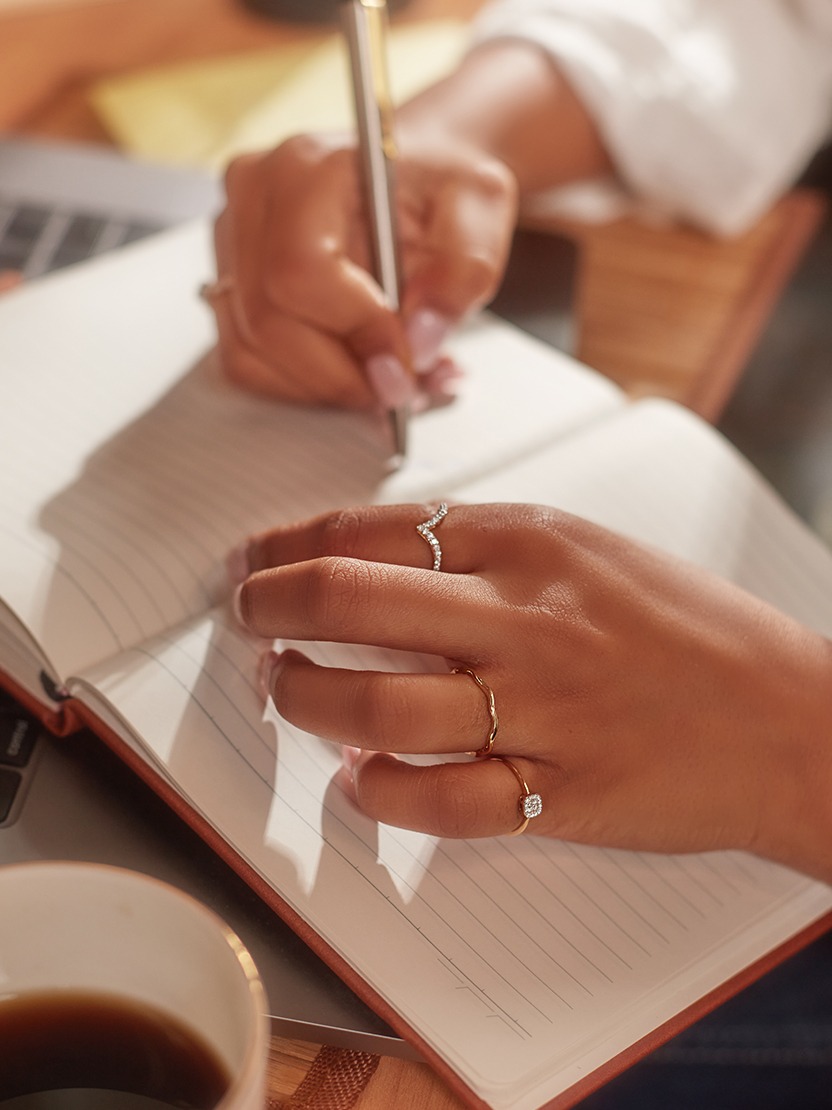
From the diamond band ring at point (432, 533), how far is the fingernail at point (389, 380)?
130 mm

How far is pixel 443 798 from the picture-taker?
0.39 metres

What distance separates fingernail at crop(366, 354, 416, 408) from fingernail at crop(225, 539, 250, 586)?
13 centimetres

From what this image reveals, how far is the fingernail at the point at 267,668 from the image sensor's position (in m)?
0.43

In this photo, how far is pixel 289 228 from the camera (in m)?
0.60

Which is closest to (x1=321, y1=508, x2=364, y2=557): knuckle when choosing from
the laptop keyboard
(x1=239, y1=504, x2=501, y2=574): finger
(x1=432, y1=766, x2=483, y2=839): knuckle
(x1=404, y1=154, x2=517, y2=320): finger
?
(x1=239, y1=504, x2=501, y2=574): finger

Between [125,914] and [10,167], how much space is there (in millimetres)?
695

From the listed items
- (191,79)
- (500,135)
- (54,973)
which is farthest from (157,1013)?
(191,79)

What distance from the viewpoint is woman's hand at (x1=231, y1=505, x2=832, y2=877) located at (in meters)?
0.39

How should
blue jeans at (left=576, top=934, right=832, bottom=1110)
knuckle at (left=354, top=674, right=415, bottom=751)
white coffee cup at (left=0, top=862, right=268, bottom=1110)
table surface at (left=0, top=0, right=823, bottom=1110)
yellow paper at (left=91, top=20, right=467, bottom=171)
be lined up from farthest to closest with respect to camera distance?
yellow paper at (left=91, top=20, right=467, bottom=171) → table surface at (left=0, top=0, right=823, bottom=1110) → blue jeans at (left=576, top=934, right=832, bottom=1110) → knuckle at (left=354, top=674, right=415, bottom=751) → white coffee cup at (left=0, top=862, right=268, bottom=1110)

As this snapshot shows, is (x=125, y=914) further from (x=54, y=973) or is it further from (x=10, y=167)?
(x=10, y=167)

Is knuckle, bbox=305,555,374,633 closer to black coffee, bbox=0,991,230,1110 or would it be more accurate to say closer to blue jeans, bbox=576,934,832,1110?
black coffee, bbox=0,991,230,1110

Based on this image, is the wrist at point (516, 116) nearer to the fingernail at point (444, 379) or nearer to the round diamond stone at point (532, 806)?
the fingernail at point (444, 379)

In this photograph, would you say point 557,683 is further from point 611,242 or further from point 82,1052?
point 611,242

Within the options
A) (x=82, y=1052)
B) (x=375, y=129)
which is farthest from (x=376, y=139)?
(x=82, y=1052)
